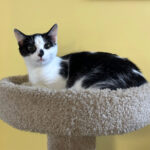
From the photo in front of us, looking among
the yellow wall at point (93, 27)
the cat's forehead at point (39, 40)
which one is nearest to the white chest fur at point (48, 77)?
the cat's forehead at point (39, 40)

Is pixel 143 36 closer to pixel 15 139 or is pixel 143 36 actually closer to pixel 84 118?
pixel 84 118

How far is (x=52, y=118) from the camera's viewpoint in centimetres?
70

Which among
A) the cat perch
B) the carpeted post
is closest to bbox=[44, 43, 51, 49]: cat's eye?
the cat perch

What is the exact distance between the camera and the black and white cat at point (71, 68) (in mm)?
852

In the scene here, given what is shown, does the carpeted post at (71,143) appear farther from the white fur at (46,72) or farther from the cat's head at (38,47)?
the cat's head at (38,47)

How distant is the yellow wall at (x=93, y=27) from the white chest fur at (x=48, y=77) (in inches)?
13.0

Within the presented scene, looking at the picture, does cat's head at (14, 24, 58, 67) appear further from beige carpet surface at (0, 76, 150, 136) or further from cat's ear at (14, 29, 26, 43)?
beige carpet surface at (0, 76, 150, 136)

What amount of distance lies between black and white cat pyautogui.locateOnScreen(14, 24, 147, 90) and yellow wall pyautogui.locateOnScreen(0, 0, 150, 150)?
0.26m

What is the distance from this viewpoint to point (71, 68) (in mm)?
991

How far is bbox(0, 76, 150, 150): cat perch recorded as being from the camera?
68cm

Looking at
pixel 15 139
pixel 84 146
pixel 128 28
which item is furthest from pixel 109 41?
pixel 15 139

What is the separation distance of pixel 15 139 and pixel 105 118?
0.89 meters

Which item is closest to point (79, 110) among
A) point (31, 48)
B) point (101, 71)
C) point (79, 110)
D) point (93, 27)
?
point (79, 110)

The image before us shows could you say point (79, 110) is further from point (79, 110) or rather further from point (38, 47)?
point (38, 47)
